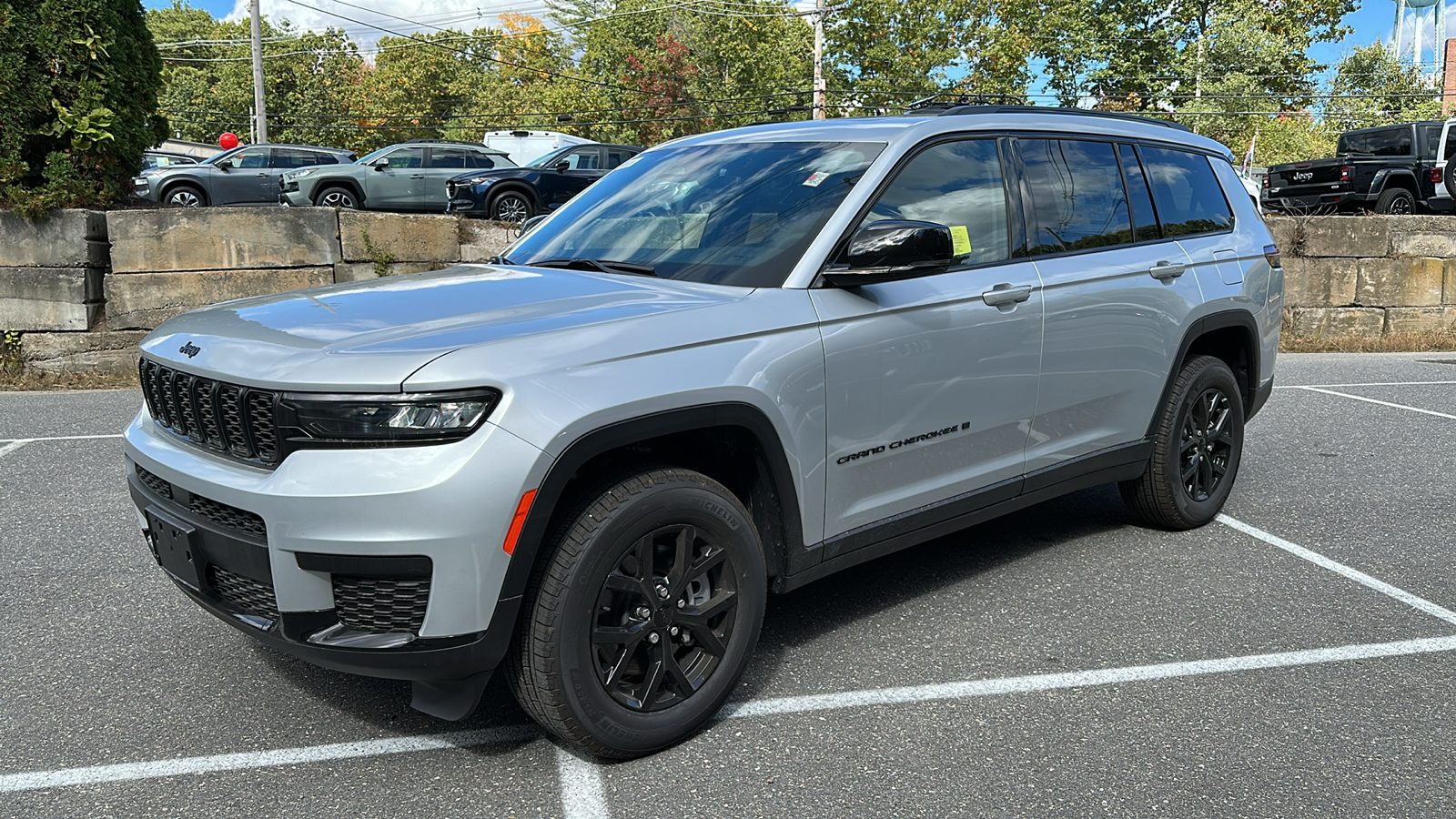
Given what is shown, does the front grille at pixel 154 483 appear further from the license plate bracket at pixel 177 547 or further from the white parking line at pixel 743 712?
the white parking line at pixel 743 712

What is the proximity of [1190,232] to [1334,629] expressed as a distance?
190 centimetres

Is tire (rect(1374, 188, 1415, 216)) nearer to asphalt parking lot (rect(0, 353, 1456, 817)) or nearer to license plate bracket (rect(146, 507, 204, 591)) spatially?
asphalt parking lot (rect(0, 353, 1456, 817))

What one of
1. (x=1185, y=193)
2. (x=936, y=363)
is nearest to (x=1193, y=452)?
(x=1185, y=193)

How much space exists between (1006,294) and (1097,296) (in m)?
0.60

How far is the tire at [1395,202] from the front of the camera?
19.4m

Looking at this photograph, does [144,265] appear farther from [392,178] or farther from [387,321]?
[392,178]

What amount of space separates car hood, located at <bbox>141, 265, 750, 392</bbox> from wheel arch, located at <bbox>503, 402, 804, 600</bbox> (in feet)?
1.06

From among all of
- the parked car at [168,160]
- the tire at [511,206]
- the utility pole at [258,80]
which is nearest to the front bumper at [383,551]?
the tire at [511,206]

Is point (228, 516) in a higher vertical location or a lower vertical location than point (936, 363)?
lower

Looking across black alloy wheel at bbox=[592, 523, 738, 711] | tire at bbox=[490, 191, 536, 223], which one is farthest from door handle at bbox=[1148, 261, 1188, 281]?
tire at bbox=[490, 191, 536, 223]

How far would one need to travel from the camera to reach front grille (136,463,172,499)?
3.23 m

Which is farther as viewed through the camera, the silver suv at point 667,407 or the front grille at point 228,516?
the front grille at point 228,516

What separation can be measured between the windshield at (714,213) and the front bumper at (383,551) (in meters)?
1.17

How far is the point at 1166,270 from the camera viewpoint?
4.87 metres
